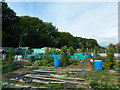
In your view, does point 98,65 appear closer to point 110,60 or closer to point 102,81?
point 110,60

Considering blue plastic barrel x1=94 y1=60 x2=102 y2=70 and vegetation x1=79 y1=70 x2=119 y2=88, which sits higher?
blue plastic barrel x1=94 y1=60 x2=102 y2=70

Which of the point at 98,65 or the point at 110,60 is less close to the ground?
the point at 110,60

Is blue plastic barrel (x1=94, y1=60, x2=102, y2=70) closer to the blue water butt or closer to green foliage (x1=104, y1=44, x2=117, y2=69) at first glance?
the blue water butt

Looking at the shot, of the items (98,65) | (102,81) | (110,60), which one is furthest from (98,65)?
(102,81)

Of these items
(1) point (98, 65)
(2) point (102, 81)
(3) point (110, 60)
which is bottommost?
(2) point (102, 81)

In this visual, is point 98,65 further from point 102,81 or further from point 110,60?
point 102,81

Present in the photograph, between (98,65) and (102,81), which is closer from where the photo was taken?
(102,81)

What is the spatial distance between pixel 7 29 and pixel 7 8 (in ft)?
16.4

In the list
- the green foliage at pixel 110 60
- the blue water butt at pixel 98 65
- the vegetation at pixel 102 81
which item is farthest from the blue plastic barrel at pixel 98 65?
the vegetation at pixel 102 81

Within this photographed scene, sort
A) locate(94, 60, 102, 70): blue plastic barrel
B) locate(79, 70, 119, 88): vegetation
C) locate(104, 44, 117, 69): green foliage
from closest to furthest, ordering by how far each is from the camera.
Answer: locate(79, 70, 119, 88): vegetation < locate(94, 60, 102, 70): blue plastic barrel < locate(104, 44, 117, 69): green foliage

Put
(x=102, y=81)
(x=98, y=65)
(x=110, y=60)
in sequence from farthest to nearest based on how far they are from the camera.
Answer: (x=110, y=60) → (x=98, y=65) → (x=102, y=81)

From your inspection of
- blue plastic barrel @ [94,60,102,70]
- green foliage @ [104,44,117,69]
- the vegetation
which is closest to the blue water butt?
blue plastic barrel @ [94,60,102,70]

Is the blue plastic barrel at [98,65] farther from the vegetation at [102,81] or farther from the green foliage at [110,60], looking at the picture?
the vegetation at [102,81]

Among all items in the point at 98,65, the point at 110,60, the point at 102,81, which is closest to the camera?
the point at 102,81
